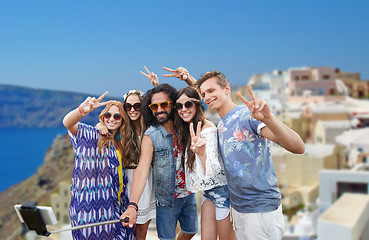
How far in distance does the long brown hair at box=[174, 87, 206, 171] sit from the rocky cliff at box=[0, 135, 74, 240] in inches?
2394

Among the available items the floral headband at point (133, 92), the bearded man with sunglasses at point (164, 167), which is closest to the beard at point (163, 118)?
the bearded man with sunglasses at point (164, 167)

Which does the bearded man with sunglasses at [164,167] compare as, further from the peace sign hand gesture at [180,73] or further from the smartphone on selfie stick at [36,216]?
the smartphone on selfie stick at [36,216]

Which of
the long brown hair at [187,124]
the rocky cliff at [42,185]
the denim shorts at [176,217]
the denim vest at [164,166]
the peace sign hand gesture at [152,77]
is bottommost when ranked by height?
the rocky cliff at [42,185]

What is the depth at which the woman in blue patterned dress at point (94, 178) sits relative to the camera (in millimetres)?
2822

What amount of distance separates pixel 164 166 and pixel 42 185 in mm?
76101

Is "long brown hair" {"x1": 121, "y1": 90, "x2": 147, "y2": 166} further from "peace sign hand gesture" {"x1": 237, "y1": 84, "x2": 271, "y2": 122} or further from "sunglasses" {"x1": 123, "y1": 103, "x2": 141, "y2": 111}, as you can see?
"peace sign hand gesture" {"x1": 237, "y1": 84, "x2": 271, "y2": 122}

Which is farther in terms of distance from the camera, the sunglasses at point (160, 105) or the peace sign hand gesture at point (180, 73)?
the peace sign hand gesture at point (180, 73)

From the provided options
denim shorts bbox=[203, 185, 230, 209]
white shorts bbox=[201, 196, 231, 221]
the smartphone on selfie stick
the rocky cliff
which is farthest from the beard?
the rocky cliff

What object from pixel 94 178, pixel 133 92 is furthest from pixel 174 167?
pixel 133 92

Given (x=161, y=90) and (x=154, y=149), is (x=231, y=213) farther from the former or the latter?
(x=161, y=90)

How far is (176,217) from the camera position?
2.98 meters

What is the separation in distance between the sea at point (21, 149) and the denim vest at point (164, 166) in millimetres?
102458

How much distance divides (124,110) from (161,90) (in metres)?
0.32

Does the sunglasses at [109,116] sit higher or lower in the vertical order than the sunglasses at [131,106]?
lower
